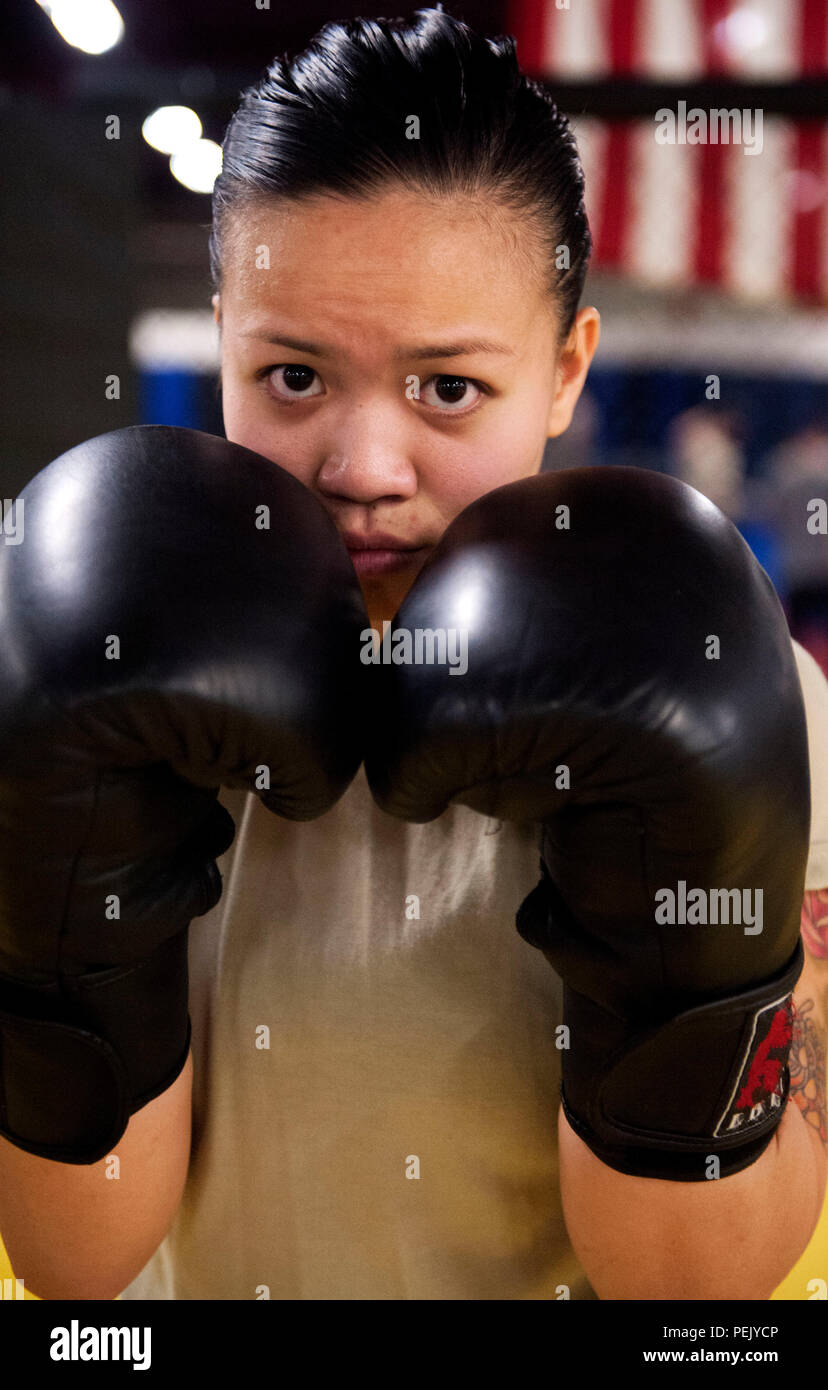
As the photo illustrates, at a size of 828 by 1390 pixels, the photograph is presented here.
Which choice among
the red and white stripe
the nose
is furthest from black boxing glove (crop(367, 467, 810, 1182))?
the red and white stripe

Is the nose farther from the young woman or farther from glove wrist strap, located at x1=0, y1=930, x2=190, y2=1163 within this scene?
glove wrist strap, located at x1=0, y1=930, x2=190, y2=1163

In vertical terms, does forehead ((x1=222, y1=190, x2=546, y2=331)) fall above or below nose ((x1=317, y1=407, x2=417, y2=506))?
above

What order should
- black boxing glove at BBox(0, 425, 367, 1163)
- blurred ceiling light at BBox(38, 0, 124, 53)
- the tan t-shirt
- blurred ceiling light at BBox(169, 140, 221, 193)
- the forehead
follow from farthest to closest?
1. blurred ceiling light at BBox(169, 140, 221, 193)
2. blurred ceiling light at BBox(38, 0, 124, 53)
3. the tan t-shirt
4. the forehead
5. black boxing glove at BBox(0, 425, 367, 1163)

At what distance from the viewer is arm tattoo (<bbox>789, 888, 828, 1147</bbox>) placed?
72 centimetres

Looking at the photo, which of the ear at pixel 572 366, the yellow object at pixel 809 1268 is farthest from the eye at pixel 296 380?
the yellow object at pixel 809 1268

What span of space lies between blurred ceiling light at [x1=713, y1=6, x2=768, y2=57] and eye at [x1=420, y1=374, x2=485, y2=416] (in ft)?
4.99

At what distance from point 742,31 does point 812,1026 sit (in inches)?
71.7

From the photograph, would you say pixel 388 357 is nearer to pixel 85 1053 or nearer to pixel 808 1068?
pixel 85 1053

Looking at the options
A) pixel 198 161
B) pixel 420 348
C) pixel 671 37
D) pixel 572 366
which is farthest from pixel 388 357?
pixel 198 161

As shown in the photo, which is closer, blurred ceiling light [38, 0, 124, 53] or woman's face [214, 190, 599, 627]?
woman's face [214, 190, 599, 627]

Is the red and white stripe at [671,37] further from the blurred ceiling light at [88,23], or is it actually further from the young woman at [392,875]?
the young woman at [392,875]

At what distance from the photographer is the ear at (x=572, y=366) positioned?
2.75ft
